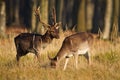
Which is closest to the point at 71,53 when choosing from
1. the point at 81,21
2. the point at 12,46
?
the point at 12,46

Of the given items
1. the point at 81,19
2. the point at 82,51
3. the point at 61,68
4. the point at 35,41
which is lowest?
the point at 81,19

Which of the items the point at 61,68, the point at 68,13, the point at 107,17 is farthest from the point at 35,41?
the point at 68,13

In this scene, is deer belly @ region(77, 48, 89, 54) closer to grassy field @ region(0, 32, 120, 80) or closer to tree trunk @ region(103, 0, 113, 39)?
grassy field @ region(0, 32, 120, 80)

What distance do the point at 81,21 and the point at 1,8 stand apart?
8667mm

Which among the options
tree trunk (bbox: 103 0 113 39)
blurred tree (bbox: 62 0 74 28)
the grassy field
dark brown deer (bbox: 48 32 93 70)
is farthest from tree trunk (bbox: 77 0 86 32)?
dark brown deer (bbox: 48 32 93 70)

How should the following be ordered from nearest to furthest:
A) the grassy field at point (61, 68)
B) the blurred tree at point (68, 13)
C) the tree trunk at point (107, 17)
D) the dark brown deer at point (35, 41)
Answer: the grassy field at point (61, 68) < the dark brown deer at point (35, 41) < the tree trunk at point (107, 17) < the blurred tree at point (68, 13)

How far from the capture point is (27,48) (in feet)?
43.0

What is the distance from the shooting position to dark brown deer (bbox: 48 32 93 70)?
12.3m

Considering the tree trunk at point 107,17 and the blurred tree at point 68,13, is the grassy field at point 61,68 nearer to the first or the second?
the tree trunk at point 107,17

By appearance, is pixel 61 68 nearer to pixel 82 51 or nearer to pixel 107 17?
pixel 82 51

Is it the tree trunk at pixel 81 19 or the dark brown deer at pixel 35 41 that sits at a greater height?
the dark brown deer at pixel 35 41

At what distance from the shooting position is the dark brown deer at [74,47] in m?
12.3

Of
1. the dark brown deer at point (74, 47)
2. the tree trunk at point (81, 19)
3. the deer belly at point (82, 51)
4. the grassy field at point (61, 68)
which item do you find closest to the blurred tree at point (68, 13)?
the tree trunk at point (81, 19)

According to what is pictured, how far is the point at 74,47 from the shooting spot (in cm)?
1258
